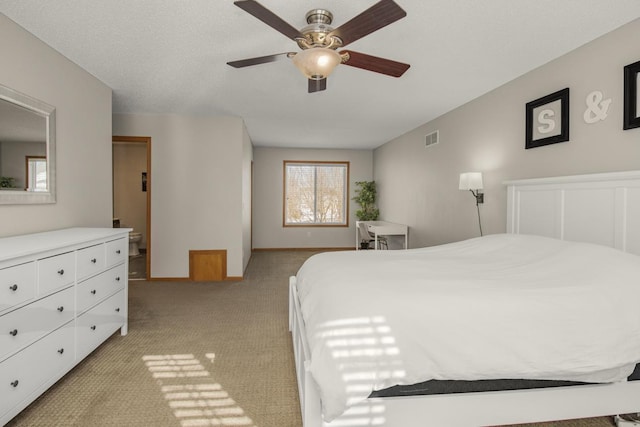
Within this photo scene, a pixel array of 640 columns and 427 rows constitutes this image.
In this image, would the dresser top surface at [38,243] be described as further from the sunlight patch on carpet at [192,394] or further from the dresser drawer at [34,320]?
the sunlight patch on carpet at [192,394]

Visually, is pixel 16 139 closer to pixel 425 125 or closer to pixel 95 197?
pixel 95 197

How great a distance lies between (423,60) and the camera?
2781mm

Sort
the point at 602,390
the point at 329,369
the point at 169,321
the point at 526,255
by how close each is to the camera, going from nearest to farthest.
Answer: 1. the point at 329,369
2. the point at 602,390
3. the point at 526,255
4. the point at 169,321

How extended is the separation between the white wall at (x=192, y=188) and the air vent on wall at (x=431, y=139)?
9.14 ft

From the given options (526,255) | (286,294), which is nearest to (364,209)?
(286,294)

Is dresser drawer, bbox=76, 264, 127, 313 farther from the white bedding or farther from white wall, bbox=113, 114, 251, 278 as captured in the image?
white wall, bbox=113, 114, 251, 278

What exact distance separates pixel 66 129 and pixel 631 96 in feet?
13.8

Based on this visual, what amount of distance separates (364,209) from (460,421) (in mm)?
6234

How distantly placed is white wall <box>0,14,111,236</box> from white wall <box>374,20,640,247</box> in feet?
13.2

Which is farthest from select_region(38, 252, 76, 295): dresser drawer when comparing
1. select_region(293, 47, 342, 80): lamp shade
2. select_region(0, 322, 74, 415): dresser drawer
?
select_region(293, 47, 342, 80): lamp shade

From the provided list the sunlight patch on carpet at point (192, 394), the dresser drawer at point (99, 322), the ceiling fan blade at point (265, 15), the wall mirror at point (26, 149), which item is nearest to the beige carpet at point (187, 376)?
the sunlight patch on carpet at point (192, 394)

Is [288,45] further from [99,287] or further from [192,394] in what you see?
[192,394]

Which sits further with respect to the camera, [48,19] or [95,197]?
[95,197]

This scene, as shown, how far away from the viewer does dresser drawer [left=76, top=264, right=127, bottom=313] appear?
2.22 meters
